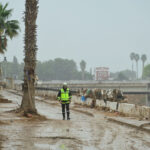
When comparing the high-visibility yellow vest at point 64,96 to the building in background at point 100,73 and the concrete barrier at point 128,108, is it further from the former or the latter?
the building in background at point 100,73

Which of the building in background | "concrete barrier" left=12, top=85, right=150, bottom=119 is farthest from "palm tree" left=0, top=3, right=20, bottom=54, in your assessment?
the building in background

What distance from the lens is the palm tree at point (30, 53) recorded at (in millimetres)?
16219

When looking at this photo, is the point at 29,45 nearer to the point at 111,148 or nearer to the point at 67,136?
the point at 67,136

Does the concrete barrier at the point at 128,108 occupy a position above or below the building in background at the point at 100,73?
below

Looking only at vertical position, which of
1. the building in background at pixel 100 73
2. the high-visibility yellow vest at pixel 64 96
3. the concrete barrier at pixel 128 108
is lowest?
the concrete barrier at pixel 128 108

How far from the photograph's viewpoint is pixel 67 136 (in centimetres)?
1015

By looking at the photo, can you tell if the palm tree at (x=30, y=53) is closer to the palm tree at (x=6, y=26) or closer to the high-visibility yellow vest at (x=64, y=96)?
the high-visibility yellow vest at (x=64, y=96)

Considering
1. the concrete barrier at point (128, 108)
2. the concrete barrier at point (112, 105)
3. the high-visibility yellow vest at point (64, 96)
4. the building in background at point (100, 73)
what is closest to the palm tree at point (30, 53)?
the high-visibility yellow vest at point (64, 96)

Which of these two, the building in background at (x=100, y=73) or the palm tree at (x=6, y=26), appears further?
the building in background at (x=100, y=73)

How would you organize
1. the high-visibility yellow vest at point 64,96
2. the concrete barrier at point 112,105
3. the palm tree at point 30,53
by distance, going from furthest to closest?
the concrete barrier at point 112,105 < the palm tree at point 30,53 < the high-visibility yellow vest at point 64,96

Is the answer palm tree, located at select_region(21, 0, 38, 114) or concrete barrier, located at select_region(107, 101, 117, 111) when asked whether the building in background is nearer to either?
concrete barrier, located at select_region(107, 101, 117, 111)

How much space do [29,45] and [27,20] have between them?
109 centimetres

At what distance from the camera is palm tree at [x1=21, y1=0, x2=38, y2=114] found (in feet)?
53.2

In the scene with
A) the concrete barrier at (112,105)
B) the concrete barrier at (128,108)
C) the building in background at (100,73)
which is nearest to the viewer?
the concrete barrier at (128,108)
